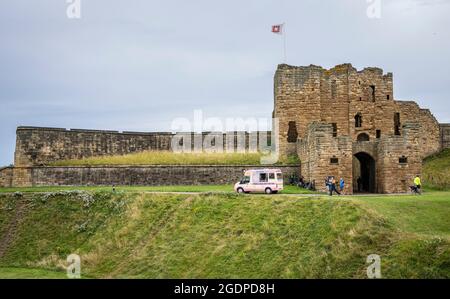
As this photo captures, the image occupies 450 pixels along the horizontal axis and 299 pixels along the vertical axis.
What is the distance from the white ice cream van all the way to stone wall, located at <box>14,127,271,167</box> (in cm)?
1425

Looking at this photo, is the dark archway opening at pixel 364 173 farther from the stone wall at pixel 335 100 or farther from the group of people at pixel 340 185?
the group of people at pixel 340 185

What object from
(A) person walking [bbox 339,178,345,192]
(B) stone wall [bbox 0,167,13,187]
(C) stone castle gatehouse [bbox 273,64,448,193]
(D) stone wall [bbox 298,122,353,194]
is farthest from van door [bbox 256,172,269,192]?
(B) stone wall [bbox 0,167,13,187]

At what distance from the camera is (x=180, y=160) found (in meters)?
40.4

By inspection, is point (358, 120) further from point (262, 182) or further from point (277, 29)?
point (262, 182)

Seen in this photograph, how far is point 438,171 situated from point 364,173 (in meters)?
7.62

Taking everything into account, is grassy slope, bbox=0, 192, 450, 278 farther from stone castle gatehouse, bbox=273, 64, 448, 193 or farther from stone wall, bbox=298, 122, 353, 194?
stone castle gatehouse, bbox=273, 64, 448, 193

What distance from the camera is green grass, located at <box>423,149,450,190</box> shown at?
115ft

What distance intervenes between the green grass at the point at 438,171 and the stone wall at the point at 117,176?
14.7 metres

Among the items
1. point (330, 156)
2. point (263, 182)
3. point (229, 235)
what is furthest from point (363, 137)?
point (229, 235)

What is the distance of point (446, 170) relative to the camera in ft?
135

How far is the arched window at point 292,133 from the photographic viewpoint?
40562mm

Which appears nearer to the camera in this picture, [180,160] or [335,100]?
[180,160]
